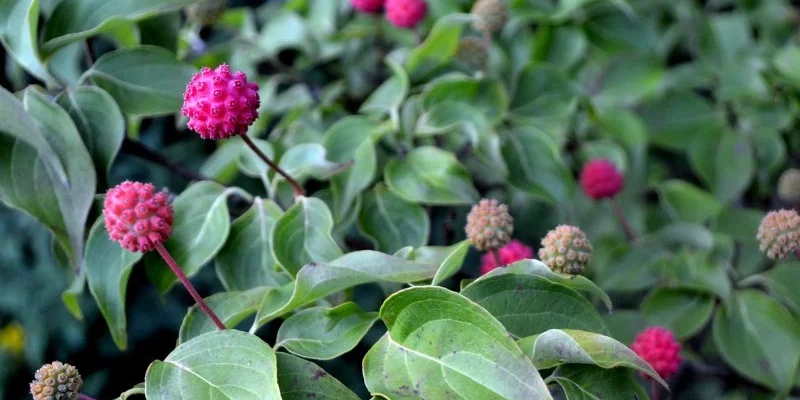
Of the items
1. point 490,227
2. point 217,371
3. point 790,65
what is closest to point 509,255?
point 490,227

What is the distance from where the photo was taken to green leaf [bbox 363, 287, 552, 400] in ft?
2.01

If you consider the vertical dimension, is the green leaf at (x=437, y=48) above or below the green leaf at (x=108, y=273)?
above

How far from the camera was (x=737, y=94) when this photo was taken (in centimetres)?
143

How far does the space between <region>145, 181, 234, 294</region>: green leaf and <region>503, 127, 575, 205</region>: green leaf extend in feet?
1.40

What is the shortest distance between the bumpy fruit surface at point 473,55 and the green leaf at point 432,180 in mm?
315

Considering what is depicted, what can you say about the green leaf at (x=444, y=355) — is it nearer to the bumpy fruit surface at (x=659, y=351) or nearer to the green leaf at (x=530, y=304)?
the green leaf at (x=530, y=304)

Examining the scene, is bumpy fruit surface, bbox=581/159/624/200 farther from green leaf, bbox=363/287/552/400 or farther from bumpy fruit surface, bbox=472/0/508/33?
green leaf, bbox=363/287/552/400

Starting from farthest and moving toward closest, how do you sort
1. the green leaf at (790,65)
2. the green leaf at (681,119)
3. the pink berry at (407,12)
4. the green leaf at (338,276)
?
the green leaf at (681,119) → the green leaf at (790,65) → the pink berry at (407,12) → the green leaf at (338,276)

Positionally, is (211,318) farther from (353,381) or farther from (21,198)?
(353,381)

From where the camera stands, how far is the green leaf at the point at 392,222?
3.29ft

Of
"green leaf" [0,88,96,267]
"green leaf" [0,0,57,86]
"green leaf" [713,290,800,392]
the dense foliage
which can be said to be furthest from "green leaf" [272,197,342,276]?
"green leaf" [713,290,800,392]

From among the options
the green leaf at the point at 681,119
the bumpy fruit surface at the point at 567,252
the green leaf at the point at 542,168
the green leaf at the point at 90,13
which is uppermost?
the green leaf at the point at 90,13

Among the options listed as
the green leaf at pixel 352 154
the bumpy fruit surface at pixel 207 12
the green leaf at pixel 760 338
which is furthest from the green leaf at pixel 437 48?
the green leaf at pixel 760 338

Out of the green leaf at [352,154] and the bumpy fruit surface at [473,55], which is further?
the bumpy fruit surface at [473,55]
